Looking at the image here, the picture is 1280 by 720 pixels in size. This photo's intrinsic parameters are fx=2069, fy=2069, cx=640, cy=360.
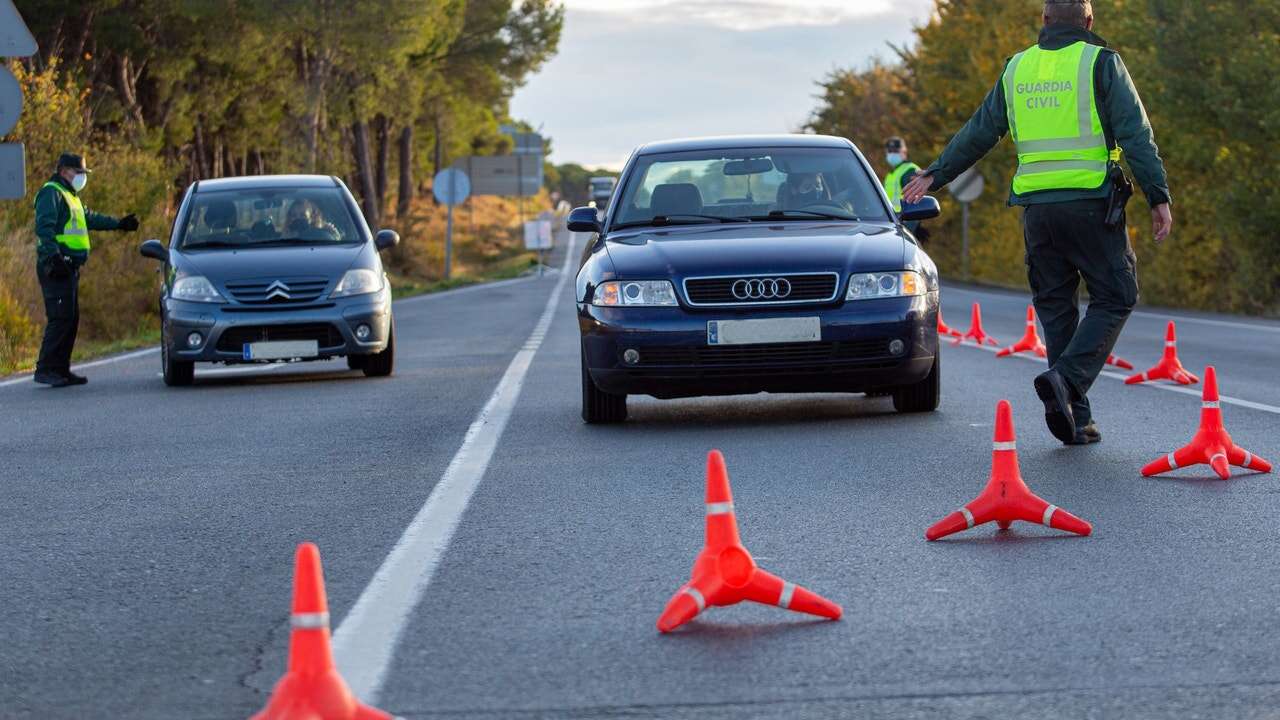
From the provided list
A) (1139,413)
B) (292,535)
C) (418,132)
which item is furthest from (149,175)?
(418,132)

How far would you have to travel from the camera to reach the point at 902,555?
6789 mm

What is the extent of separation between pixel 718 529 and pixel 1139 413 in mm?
Answer: 6442

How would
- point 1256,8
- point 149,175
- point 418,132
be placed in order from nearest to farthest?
point 1256,8 → point 149,175 → point 418,132

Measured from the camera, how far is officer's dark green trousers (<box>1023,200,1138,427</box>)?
31.6 feet

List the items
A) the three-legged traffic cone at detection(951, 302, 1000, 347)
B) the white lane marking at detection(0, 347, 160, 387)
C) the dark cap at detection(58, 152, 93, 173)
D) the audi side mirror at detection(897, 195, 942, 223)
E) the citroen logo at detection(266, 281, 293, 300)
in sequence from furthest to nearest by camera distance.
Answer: the three-legged traffic cone at detection(951, 302, 1000, 347) → the white lane marking at detection(0, 347, 160, 387) → the dark cap at detection(58, 152, 93, 173) → the citroen logo at detection(266, 281, 293, 300) → the audi side mirror at detection(897, 195, 942, 223)

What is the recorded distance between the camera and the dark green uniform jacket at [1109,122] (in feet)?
31.2

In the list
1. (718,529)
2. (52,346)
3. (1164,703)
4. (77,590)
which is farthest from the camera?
(52,346)

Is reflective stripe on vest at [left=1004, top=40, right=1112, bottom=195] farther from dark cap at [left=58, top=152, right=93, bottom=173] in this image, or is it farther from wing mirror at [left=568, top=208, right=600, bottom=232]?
dark cap at [left=58, top=152, right=93, bottom=173]

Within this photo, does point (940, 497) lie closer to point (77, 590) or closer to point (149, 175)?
point (77, 590)

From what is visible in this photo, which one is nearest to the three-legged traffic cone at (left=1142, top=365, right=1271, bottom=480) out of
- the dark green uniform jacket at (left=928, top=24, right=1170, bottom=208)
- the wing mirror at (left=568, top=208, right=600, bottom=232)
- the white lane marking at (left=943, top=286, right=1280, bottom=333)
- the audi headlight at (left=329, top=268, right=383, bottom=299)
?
the dark green uniform jacket at (left=928, top=24, right=1170, bottom=208)

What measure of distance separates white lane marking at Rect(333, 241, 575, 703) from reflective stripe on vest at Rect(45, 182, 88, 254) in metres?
6.40

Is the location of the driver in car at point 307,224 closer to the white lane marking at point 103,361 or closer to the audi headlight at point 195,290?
the audi headlight at point 195,290

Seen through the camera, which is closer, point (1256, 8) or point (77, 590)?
point (77, 590)

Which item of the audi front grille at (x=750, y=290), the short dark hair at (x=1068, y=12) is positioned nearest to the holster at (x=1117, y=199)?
the short dark hair at (x=1068, y=12)
